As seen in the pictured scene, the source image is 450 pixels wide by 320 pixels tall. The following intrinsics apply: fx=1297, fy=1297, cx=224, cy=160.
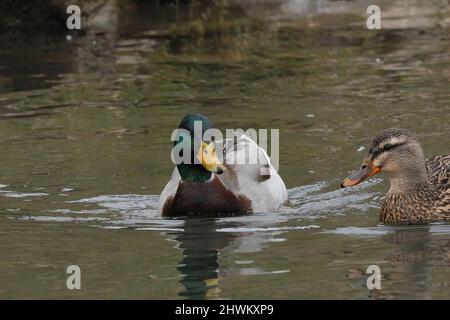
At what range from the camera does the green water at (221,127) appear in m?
9.92

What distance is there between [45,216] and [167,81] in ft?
19.6

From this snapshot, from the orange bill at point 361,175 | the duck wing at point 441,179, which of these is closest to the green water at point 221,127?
the duck wing at point 441,179

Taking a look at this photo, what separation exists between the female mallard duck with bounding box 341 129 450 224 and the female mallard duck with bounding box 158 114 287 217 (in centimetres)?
120

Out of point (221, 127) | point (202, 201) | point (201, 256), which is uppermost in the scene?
point (221, 127)

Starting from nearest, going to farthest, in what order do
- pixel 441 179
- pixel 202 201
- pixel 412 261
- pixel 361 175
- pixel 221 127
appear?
1. pixel 412 261
2. pixel 361 175
3. pixel 441 179
4. pixel 202 201
5. pixel 221 127

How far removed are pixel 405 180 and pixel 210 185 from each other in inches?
71.8

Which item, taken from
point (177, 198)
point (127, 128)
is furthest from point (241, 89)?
point (177, 198)

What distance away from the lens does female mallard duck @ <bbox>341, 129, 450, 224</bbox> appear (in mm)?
11516

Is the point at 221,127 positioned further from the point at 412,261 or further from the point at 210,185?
the point at 412,261

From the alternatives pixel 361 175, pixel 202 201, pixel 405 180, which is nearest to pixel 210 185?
pixel 202 201

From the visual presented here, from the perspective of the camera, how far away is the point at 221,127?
15352 mm

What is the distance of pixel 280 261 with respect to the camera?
33.5ft

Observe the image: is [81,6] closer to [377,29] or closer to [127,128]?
[377,29]
